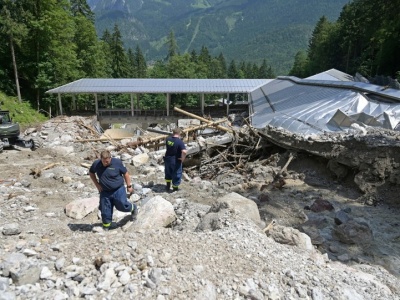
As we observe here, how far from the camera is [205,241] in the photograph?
4.53m

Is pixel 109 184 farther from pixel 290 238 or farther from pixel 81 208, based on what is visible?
pixel 290 238

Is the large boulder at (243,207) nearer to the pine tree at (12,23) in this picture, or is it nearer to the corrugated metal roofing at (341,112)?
the corrugated metal roofing at (341,112)

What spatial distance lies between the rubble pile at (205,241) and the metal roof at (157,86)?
1713 centimetres

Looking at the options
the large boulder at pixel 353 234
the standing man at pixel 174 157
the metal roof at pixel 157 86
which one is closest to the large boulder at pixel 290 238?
the large boulder at pixel 353 234

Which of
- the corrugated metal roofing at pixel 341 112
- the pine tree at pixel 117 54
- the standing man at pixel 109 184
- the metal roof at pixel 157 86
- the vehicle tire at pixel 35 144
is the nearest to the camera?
the standing man at pixel 109 184

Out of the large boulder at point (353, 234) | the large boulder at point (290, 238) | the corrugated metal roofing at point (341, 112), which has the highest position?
the corrugated metal roofing at point (341, 112)

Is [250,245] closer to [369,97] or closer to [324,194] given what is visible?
[324,194]

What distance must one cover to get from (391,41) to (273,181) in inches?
1273

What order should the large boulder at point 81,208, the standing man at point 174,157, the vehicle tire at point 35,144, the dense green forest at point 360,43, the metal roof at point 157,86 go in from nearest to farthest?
the large boulder at point 81,208 < the standing man at point 174,157 < the vehicle tire at point 35,144 < the metal roof at point 157,86 < the dense green forest at point 360,43

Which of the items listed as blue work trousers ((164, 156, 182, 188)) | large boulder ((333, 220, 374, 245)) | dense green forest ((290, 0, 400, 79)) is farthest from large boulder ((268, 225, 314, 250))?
dense green forest ((290, 0, 400, 79))

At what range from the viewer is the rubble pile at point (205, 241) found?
147 inches

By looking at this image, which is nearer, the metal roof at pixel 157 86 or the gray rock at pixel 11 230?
the gray rock at pixel 11 230

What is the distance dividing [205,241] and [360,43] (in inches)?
2081

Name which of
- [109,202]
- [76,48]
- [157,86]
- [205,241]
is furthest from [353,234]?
[76,48]
